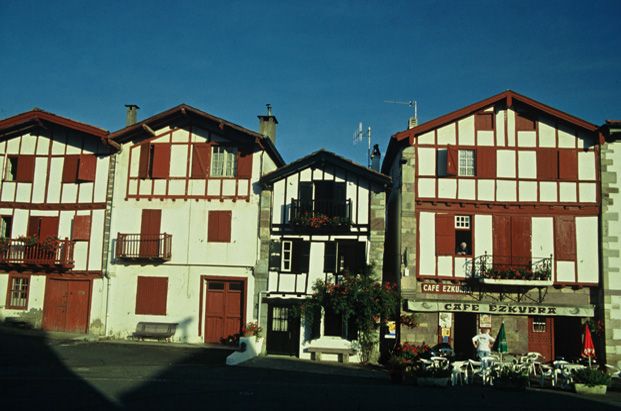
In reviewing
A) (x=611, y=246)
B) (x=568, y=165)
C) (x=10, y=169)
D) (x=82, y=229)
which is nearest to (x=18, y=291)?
(x=82, y=229)

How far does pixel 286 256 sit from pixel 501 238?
8.02m

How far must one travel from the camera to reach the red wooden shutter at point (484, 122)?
22562 mm

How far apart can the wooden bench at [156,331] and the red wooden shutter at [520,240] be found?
43.2ft

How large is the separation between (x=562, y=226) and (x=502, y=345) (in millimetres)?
5883

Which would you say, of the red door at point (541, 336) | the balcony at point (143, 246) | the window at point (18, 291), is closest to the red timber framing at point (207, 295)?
the balcony at point (143, 246)

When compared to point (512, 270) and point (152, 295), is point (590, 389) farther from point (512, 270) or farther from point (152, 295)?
point (152, 295)

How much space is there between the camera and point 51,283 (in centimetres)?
2478

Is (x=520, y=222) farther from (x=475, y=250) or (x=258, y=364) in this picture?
(x=258, y=364)

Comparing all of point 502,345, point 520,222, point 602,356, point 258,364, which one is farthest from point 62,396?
point 602,356

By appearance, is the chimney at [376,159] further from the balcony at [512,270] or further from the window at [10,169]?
the window at [10,169]

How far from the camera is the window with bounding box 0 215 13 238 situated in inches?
1003

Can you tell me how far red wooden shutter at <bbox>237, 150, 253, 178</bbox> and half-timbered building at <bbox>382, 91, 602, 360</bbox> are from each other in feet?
19.5

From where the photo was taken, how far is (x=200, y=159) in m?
24.5

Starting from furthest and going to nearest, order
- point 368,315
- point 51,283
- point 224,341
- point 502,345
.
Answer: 1. point 51,283
2. point 224,341
3. point 368,315
4. point 502,345
